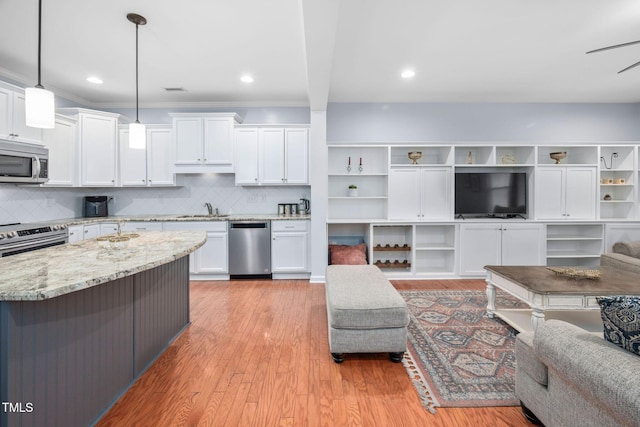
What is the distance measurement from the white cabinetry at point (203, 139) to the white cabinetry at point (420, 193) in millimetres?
2517

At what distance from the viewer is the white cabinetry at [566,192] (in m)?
4.50

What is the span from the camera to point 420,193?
178 inches

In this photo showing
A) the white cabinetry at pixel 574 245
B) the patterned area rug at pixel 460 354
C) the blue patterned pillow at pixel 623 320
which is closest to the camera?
the blue patterned pillow at pixel 623 320

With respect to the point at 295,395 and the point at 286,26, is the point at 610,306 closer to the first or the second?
the point at 295,395

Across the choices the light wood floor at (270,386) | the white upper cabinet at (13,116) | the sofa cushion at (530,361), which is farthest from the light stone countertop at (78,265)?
the white upper cabinet at (13,116)

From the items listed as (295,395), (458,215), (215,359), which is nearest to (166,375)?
(215,359)

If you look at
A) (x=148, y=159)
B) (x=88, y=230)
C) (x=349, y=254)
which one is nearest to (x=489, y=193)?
(x=349, y=254)

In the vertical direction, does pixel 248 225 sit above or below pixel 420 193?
below

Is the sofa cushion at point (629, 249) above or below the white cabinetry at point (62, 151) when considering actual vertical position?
below

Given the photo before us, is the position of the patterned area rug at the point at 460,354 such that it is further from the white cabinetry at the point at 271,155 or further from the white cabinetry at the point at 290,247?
the white cabinetry at the point at 271,155

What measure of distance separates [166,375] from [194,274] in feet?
8.37

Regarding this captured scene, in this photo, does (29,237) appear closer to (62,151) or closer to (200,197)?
(62,151)

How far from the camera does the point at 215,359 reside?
233 cm

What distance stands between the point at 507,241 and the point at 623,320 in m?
3.61
